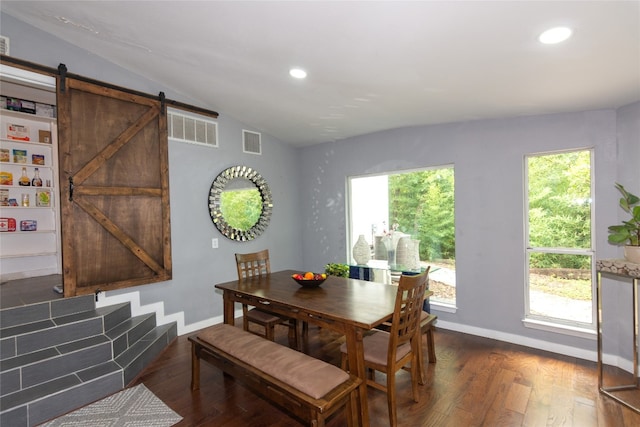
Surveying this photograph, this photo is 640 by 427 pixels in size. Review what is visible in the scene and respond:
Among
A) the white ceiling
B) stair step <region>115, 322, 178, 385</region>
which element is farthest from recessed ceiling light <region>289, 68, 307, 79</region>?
stair step <region>115, 322, 178, 385</region>

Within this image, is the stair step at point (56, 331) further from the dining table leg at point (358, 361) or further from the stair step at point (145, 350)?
the dining table leg at point (358, 361)

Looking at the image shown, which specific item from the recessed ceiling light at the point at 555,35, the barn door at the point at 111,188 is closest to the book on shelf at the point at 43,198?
the barn door at the point at 111,188

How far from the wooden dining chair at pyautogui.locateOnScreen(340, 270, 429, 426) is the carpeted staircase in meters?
1.98

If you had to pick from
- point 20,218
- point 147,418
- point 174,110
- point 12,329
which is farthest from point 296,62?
point 20,218

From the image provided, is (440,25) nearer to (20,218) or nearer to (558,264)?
(558,264)

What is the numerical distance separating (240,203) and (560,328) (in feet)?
13.0

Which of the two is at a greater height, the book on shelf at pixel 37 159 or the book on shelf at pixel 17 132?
the book on shelf at pixel 17 132

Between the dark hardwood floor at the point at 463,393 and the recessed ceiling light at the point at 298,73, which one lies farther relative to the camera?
the recessed ceiling light at the point at 298,73

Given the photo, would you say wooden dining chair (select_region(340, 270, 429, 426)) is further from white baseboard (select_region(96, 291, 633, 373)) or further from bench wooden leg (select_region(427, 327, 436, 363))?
white baseboard (select_region(96, 291, 633, 373))

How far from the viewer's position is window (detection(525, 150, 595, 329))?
3049 millimetres

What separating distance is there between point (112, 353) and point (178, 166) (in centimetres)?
209

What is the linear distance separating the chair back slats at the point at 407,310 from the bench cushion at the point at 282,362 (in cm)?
41

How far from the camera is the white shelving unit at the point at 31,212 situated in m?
4.04

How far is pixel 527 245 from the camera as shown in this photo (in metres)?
3.31
